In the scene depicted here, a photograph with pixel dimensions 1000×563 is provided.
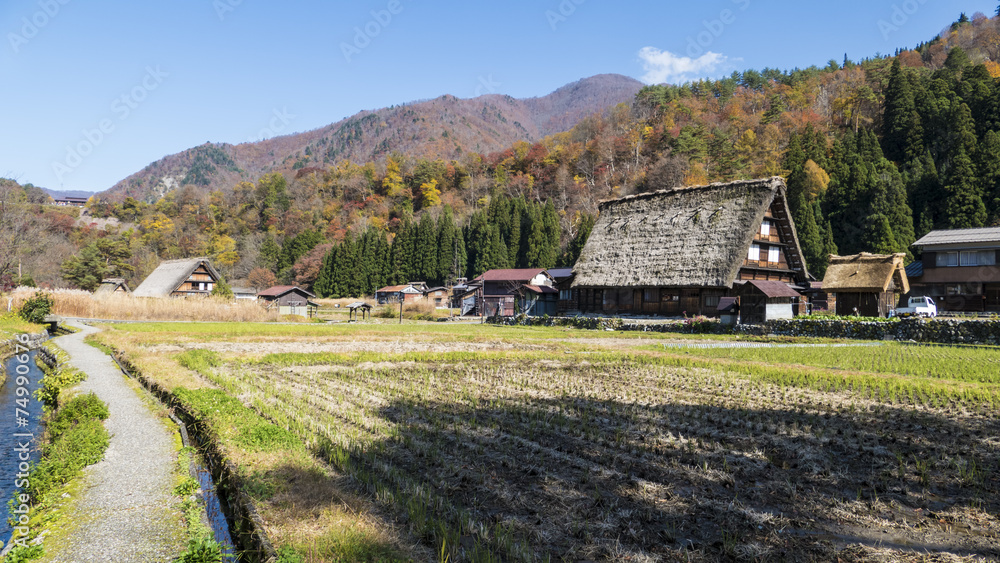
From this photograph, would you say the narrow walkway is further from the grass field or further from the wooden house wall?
the wooden house wall

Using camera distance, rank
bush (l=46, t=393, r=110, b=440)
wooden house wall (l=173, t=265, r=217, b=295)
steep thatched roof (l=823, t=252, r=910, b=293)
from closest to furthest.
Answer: bush (l=46, t=393, r=110, b=440) → steep thatched roof (l=823, t=252, r=910, b=293) → wooden house wall (l=173, t=265, r=217, b=295)

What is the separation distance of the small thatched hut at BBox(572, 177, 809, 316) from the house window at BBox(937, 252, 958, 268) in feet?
22.2

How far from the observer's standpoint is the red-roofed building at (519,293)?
38.8 meters

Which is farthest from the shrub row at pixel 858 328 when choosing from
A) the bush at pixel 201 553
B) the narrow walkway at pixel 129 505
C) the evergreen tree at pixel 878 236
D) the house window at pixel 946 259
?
the bush at pixel 201 553

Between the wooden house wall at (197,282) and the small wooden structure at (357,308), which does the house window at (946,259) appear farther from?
the wooden house wall at (197,282)

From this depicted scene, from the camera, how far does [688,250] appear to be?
27.8 m

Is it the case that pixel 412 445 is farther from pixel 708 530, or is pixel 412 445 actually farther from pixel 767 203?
pixel 767 203

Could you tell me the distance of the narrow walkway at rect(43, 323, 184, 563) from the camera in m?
3.32

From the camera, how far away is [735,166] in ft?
166

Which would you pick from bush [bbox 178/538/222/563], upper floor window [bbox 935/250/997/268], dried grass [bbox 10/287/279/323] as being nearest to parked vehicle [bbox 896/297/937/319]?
upper floor window [bbox 935/250/997/268]

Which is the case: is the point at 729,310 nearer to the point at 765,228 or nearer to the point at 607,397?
the point at 765,228

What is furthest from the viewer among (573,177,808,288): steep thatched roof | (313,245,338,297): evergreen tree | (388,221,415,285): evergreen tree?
(313,245,338,297): evergreen tree

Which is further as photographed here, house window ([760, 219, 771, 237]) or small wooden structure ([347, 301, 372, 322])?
small wooden structure ([347, 301, 372, 322])

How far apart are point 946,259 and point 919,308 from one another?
22.2 ft
